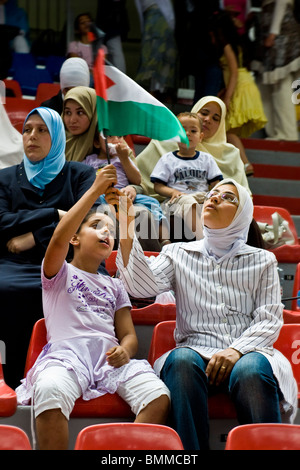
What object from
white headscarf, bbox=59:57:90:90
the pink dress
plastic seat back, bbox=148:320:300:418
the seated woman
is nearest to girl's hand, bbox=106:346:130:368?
the pink dress

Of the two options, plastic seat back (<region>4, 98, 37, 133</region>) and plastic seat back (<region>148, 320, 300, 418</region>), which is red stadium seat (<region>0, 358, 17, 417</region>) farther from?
plastic seat back (<region>4, 98, 37, 133</region>)

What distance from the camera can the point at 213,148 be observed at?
4949mm

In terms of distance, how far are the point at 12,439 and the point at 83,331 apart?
2.52 ft

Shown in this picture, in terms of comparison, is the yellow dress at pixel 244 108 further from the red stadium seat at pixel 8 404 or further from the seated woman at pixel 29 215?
the red stadium seat at pixel 8 404

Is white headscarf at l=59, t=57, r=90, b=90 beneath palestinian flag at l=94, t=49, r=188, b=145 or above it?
beneath

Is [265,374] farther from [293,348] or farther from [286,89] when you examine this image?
[286,89]

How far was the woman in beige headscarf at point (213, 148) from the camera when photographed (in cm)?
480

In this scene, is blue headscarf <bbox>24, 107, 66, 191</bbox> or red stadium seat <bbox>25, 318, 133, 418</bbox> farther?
blue headscarf <bbox>24, 107, 66, 191</bbox>

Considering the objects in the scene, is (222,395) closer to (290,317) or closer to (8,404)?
(8,404)

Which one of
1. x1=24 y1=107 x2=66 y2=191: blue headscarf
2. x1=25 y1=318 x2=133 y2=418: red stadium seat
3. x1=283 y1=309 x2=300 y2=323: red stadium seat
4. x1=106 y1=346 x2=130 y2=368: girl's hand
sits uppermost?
x1=24 y1=107 x2=66 y2=191: blue headscarf

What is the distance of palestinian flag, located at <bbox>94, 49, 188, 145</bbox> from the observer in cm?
274

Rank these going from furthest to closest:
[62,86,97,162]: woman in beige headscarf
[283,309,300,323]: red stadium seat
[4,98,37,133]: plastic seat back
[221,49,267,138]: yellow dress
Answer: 1. [221,49,267,138]: yellow dress
2. [4,98,37,133]: plastic seat back
3. [62,86,97,162]: woman in beige headscarf
4. [283,309,300,323]: red stadium seat

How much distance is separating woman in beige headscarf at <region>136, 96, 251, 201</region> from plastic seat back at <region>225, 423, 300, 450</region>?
2788 mm

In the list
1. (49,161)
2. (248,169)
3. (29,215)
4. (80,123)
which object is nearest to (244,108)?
(248,169)
